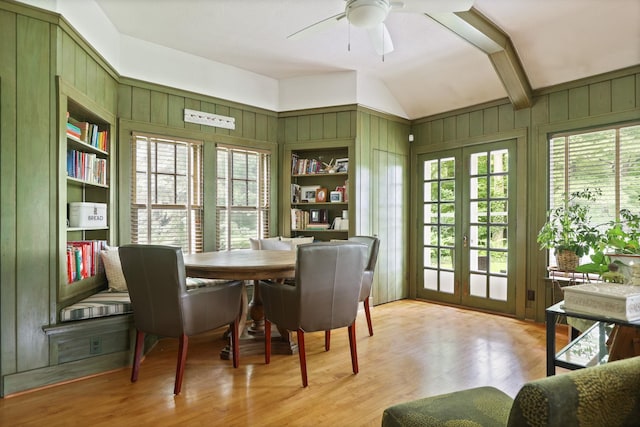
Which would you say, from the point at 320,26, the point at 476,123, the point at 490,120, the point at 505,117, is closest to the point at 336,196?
the point at 476,123

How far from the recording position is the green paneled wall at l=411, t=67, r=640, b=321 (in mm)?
3588

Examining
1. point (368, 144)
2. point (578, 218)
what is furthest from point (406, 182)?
point (578, 218)

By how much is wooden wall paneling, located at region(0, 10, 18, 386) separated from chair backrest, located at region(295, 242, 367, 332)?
1.90 m

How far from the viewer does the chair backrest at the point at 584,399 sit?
31.4 inches

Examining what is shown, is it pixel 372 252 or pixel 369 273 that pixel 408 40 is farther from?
pixel 369 273

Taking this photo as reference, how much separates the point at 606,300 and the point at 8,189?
339cm

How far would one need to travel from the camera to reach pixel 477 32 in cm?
330

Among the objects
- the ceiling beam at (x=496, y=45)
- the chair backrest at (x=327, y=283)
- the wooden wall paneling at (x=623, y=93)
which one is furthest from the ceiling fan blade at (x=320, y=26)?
the wooden wall paneling at (x=623, y=93)

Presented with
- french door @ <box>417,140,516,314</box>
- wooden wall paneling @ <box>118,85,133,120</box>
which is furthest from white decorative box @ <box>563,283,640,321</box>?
wooden wall paneling @ <box>118,85,133,120</box>

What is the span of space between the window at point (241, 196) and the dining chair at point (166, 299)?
1.90 meters

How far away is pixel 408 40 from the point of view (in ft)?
12.5

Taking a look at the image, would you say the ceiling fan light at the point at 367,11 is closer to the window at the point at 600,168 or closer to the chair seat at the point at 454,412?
the chair seat at the point at 454,412

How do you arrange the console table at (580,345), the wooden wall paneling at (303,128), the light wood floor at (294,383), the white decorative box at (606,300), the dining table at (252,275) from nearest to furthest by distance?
the white decorative box at (606,300) → the console table at (580,345) → the light wood floor at (294,383) → the dining table at (252,275) → the wooden wall paneling at (303,128)

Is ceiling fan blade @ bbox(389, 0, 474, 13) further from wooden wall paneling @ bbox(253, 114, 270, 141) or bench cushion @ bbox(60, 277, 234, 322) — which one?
bench cushion @ bbox(60, 277, 234, 322)
